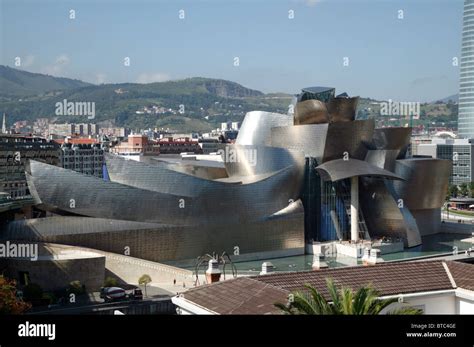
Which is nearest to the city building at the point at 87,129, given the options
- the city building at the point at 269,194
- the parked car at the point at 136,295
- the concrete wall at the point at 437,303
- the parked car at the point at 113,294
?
the city building at the point at 269,194

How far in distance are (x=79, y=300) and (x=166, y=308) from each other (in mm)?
3935

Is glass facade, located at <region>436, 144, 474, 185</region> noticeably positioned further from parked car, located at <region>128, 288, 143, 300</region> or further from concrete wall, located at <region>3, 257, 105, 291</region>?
parked car, located at <region>128, 288, 143, 300</region>

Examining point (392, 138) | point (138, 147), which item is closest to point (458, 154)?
point (138, 147)

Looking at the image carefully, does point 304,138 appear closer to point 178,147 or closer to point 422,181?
point 422,181

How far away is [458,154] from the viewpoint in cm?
8694

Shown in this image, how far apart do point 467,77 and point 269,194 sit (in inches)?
2780

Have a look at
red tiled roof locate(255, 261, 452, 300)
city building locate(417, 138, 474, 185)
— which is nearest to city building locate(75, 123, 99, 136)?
city building locate(417, 138, 474, 185)

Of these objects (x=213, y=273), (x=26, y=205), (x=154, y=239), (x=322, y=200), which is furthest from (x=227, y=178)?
(x=213, y=273)

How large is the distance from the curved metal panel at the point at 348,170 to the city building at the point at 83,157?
49.1 m

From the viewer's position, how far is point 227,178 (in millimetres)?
38469

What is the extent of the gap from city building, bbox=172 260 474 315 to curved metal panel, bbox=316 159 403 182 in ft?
71.3

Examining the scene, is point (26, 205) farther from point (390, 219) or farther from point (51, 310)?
point (390, 219)

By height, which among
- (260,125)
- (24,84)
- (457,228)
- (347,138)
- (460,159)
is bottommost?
(457,228)

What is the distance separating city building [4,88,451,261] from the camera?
30438 mm
